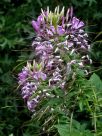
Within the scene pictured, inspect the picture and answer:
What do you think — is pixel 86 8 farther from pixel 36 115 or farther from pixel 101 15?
pixel 36 115

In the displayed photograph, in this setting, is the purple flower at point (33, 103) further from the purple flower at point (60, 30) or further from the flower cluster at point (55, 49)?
the purple flower at point (60, 30)

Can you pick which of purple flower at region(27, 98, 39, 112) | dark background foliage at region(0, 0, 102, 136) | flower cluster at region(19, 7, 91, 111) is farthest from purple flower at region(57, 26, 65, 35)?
dark background foliage at region(0, 0, 102, 136)

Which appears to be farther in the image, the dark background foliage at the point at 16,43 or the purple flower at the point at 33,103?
the dark background foliage at the point at 16,43

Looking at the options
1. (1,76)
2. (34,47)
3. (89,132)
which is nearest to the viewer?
(89,132)

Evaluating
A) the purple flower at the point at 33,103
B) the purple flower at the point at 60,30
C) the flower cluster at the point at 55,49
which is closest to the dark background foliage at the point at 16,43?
the purple flower at the point at 33,103

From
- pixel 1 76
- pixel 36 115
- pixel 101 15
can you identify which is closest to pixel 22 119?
pixel 1 76
